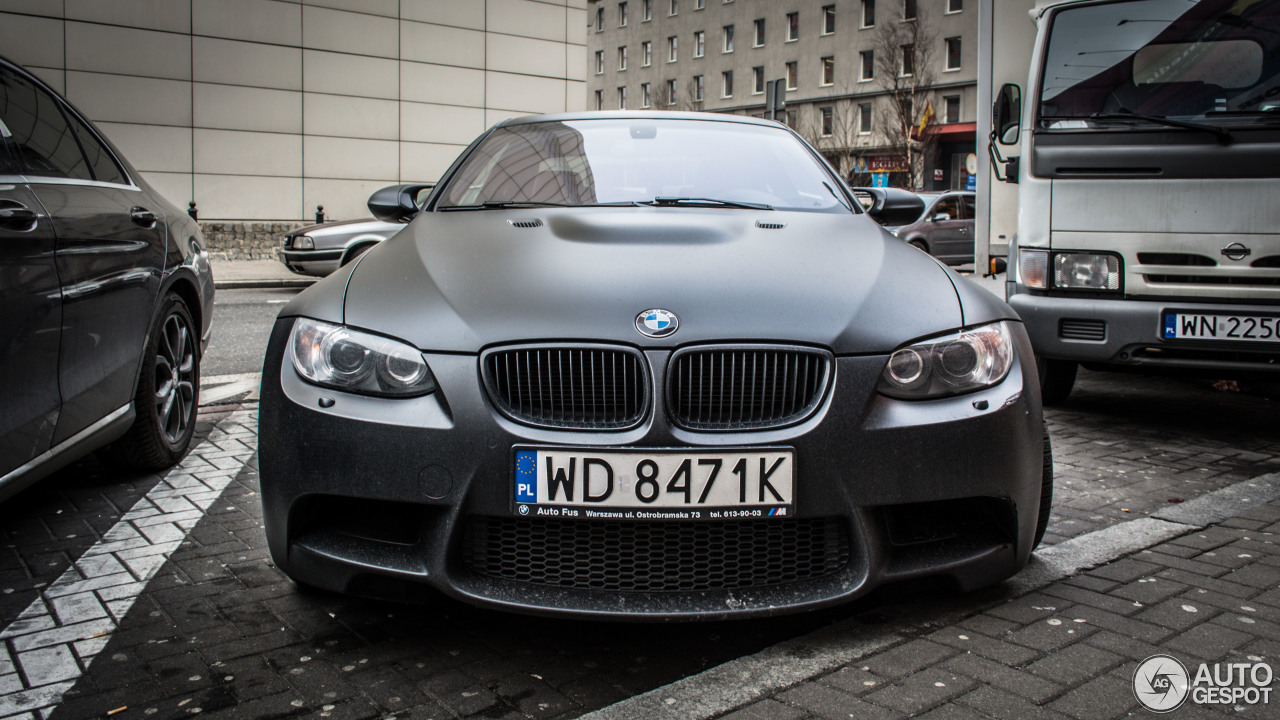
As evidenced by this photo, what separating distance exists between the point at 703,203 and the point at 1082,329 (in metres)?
2.74

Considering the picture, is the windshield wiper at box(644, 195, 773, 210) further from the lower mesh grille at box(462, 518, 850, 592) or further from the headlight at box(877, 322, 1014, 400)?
the lower mesh grille at box(462, 518, 850, 592)

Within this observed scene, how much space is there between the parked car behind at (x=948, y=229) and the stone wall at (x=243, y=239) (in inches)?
461

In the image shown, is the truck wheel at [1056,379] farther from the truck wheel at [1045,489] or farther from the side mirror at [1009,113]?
the truck wheel at [1045,489]

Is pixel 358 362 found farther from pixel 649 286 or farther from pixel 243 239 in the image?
pixel 243 239

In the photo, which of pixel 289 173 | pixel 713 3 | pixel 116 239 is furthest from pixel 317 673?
pixel 713 3

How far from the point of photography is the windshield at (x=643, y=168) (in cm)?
384

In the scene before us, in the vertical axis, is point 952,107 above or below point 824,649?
above

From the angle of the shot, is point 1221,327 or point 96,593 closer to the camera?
point 96,593

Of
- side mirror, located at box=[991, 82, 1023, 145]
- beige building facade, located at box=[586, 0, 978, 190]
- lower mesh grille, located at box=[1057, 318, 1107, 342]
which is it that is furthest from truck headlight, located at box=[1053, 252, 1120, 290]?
beige building facade, located at box=[586, 0, 978, 190]

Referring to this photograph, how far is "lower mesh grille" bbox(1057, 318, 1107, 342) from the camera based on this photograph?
18.1ft

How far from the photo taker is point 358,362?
2660mm

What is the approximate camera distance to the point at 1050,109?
5906mm

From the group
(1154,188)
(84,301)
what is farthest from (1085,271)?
(84,301)

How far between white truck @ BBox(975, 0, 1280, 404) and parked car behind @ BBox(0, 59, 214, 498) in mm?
4149
